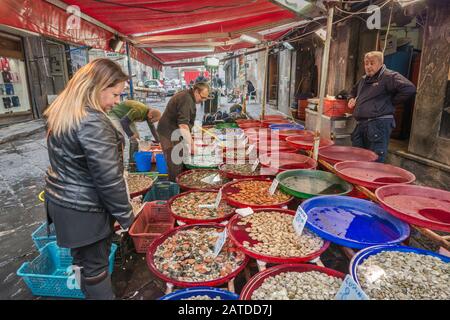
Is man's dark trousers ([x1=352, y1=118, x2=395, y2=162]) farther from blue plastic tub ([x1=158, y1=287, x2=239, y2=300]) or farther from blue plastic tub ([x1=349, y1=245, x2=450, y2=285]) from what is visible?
blue plastic tub ([x1=158, y1=287, x2=239, y2=300])

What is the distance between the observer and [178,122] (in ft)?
12.1

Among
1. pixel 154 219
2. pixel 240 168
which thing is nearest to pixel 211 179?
pixel 240 168

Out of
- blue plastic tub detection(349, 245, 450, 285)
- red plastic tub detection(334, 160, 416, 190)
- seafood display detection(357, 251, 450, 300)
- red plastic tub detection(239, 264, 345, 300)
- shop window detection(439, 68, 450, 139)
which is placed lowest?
red plastic tub detection(239, 264, 345, 300)

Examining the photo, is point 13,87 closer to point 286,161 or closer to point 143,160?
point 143,160

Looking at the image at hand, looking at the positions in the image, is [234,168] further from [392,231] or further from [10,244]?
[10,244]

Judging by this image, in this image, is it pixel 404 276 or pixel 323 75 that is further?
pixel 323 75

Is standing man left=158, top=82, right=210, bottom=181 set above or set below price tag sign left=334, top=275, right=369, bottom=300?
above

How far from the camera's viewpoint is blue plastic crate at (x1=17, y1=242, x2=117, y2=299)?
7.22 feet

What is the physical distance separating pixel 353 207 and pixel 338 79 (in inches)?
195

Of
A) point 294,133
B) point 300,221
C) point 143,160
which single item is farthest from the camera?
point 143,160

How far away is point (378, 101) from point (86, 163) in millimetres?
3353

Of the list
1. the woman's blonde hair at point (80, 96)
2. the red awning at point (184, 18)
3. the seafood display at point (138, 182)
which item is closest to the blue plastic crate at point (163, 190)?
the seafood display at point (138, 182)

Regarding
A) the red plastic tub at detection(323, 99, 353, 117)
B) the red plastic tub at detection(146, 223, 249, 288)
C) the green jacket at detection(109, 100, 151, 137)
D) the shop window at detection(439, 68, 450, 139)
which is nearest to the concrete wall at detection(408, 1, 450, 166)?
the shop window at detection(439, 68, 450, 139)

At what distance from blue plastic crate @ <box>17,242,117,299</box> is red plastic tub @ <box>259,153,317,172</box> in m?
1.70
